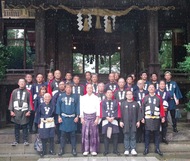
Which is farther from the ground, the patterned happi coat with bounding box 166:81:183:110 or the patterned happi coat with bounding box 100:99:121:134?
the patterned happi coat with bounding box 166:81:183:110

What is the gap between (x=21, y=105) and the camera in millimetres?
10797

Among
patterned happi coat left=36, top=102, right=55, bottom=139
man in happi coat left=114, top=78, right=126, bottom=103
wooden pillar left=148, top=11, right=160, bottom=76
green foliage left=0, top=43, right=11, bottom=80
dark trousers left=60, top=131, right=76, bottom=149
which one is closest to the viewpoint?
patterned happi coat left=36, top=102, right=55, bottom=139

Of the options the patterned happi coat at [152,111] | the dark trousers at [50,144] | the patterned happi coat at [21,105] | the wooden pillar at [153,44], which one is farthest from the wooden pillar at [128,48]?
the dark trousers at [50,144]

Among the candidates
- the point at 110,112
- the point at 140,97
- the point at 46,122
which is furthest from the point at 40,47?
the point at 140,97

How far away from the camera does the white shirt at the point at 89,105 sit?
34.3 feet

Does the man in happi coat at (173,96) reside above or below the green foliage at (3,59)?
below

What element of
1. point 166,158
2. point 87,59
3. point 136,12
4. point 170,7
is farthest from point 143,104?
point 87,59

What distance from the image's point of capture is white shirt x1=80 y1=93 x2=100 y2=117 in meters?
10.4

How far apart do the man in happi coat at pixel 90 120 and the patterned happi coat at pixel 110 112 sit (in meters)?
0.16

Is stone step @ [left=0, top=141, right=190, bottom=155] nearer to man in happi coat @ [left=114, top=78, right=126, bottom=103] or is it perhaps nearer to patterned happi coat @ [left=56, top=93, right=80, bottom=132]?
patterned happi coat @ [left=56, top=93, right=80, bottom=132]

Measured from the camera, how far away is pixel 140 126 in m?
11.0

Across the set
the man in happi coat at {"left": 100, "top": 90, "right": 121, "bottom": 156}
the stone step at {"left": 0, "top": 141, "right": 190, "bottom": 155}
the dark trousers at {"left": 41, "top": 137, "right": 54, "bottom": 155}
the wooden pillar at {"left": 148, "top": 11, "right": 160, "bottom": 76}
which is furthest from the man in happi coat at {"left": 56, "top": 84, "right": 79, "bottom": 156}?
the wooden pillar at {"left": 148, "top": 11, "right": 160, "bottom": 76}

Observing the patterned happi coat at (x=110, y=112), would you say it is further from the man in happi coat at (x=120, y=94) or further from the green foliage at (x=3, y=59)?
the green foliage at (x=3, y=59)

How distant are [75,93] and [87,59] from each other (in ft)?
23.5
